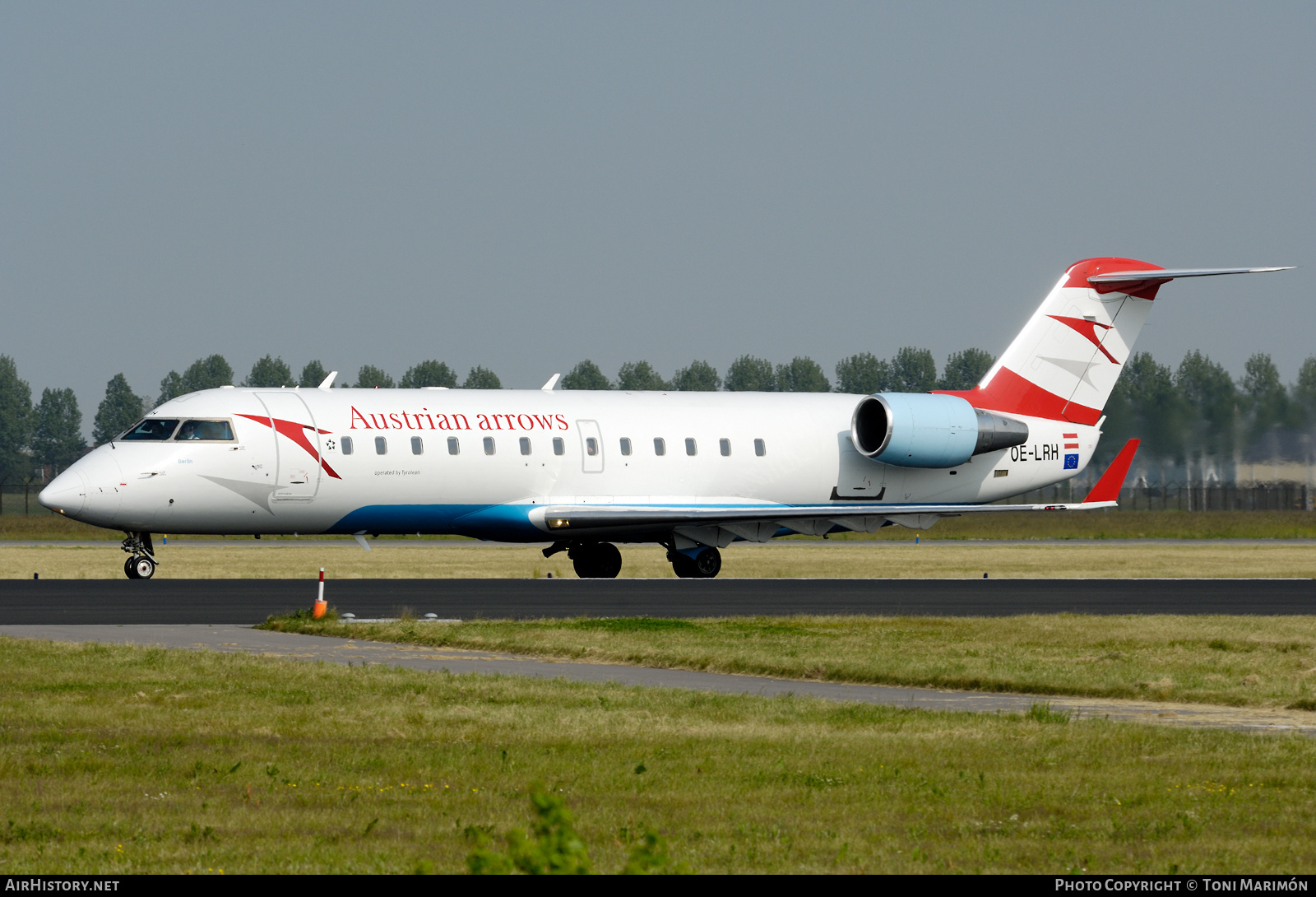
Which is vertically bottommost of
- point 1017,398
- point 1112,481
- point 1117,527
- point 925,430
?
point 1117,527

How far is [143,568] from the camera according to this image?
34062mm

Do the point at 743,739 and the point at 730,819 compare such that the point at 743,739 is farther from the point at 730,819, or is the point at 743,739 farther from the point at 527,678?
the point at 527,678

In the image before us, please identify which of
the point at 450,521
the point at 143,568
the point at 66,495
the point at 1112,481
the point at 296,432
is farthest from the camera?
the point at 1112,481

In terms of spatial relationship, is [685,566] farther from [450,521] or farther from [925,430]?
[925,430]

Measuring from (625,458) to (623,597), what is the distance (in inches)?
349

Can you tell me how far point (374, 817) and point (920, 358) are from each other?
457 feet

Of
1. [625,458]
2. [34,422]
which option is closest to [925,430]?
Result: [625,458]

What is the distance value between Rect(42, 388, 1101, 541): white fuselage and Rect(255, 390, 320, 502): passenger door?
1.3 inches

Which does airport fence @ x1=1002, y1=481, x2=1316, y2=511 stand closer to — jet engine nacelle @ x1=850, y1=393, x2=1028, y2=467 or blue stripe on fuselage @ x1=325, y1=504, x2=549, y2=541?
jet engine nacelle @ x1=850, y1=393, x2=1028, y2=467

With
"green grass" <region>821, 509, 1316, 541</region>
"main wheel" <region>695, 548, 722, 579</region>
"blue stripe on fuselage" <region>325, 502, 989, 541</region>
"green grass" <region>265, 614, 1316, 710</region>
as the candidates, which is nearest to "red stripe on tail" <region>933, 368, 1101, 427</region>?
"blue stripe on fuselage" <region>325, 502, 989, 541</region>

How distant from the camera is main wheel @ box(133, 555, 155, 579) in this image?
3400 centimetres

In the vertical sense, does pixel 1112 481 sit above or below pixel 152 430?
below
